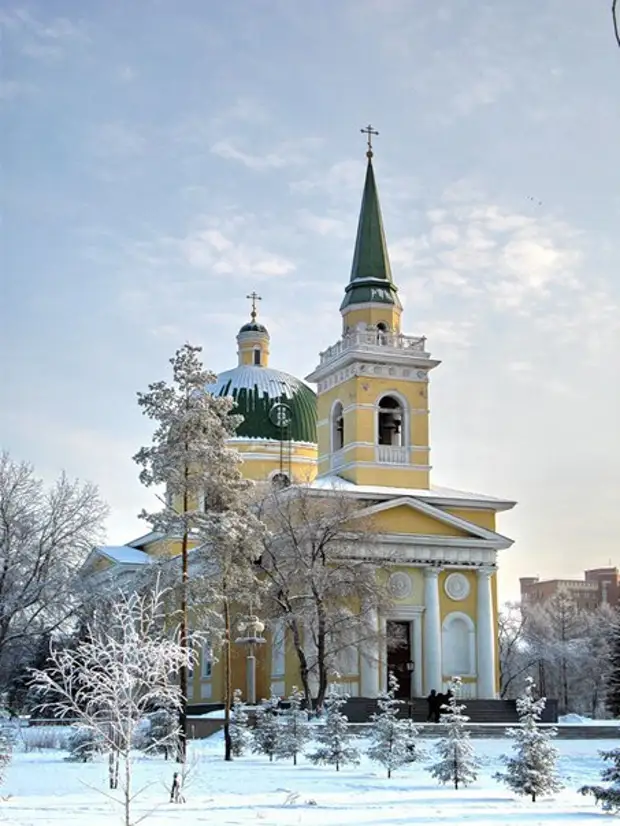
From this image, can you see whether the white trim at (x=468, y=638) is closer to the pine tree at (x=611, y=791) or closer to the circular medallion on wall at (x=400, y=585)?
the circular medallion on wall at (x=400, y=585)

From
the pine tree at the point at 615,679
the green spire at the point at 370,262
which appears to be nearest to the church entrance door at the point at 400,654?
the pine tree at the point at 615,679

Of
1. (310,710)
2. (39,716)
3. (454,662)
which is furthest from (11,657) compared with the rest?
(454,662)

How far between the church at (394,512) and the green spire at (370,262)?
49 mm

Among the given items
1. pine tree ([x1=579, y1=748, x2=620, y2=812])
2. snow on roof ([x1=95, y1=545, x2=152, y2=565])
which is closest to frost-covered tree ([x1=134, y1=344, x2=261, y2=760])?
pine tree ([x1=579, y1=748, x2=620, y2=812])

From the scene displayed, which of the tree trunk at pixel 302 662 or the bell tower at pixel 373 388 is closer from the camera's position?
the tree trunk at pixel 302 662

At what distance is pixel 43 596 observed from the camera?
122ft

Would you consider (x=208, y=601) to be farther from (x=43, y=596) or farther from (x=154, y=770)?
(x=43, y=596)

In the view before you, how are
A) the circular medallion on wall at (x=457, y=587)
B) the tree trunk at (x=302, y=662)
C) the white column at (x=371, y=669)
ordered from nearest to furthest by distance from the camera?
the tree trunk at (x=302, y=662) → the white column at (x=371, y=669) → the circular medallion on wall at (x=457, y=587)

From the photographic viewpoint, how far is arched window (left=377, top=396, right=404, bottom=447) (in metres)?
45.3

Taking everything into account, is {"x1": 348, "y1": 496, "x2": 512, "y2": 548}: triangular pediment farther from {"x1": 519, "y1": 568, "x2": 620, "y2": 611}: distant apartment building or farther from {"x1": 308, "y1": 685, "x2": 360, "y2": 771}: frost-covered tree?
{"x1": 519, "y1": 568, "x2": 620, "y2": 611}: distant apartment building

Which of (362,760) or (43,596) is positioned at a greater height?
(43,596)

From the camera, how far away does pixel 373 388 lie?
44.7m

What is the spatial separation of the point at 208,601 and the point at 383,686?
15.3 m

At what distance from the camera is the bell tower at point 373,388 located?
145ft
